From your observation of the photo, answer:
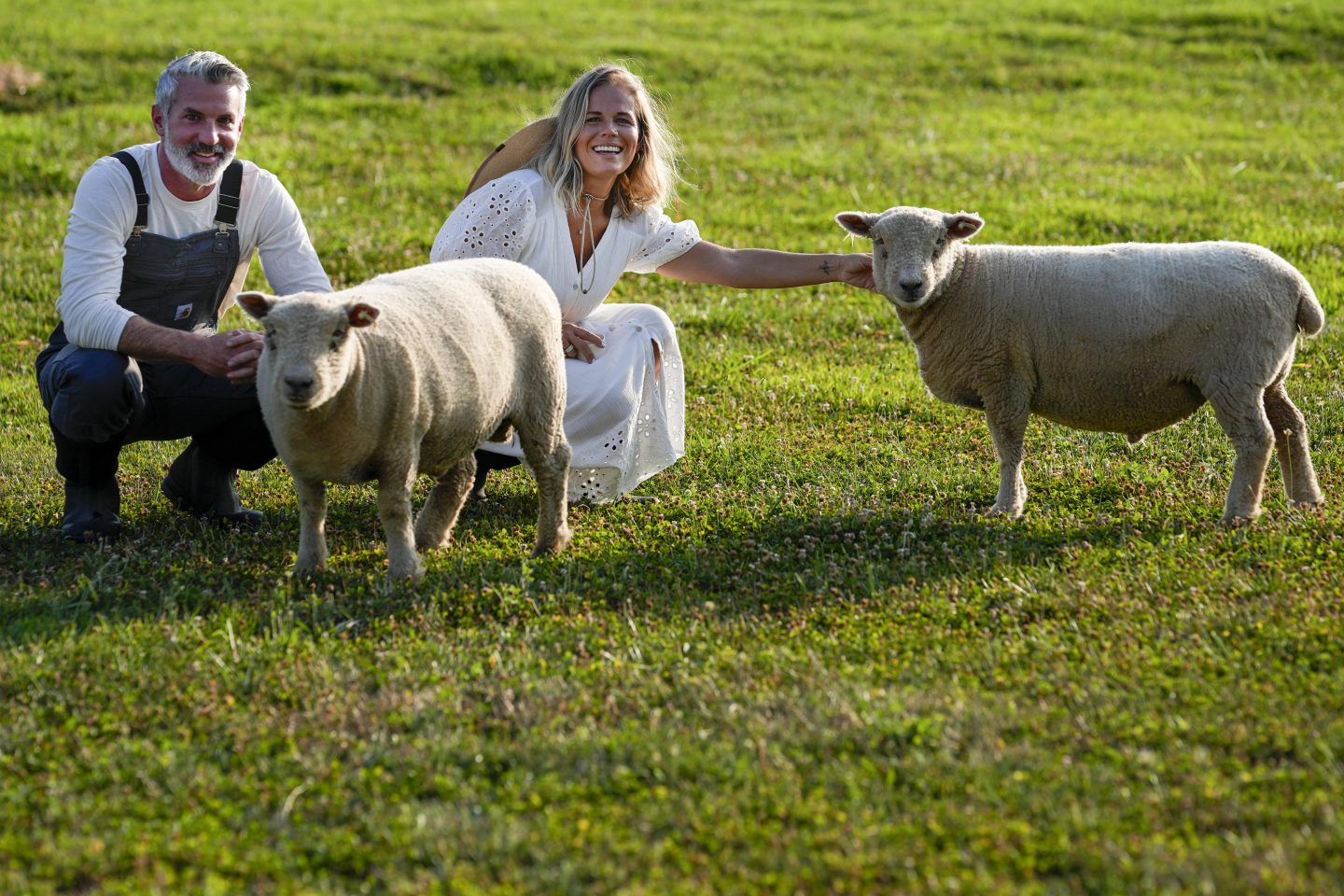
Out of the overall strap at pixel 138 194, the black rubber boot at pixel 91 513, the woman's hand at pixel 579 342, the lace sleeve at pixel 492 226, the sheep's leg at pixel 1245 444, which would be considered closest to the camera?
the sheep's leg at pixel 1245 444

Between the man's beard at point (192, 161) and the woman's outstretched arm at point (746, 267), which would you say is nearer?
the man's beard at point (192, 161)

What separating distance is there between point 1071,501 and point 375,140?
10.6m

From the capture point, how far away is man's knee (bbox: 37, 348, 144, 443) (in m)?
6.11

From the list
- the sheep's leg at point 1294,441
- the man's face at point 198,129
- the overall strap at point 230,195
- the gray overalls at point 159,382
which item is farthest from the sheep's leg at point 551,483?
the sheep's leg at point 1294,441

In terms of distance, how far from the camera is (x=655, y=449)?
7234mm

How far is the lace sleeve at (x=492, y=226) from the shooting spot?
6828mm

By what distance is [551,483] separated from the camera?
20.3ft

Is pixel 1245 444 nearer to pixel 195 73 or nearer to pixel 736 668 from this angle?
pixel 736 668

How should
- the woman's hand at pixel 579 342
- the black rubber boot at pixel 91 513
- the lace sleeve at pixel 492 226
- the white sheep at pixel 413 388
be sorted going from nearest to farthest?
the white sheep at pixel 413 388 → the black rubber boot at pixel 91 513 → the lace sleeve at pixel 492 226 → the woman's hand at pixel 579 342

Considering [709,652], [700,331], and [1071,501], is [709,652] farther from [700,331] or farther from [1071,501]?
[700,331]

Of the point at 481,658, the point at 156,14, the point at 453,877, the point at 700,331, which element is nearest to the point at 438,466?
the point at 481,658

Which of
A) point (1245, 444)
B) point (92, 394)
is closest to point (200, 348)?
point (92, 394)

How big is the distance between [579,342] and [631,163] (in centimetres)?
104

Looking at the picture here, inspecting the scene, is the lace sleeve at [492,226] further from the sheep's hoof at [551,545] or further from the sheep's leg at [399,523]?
the sheep's leg at [399,523]
